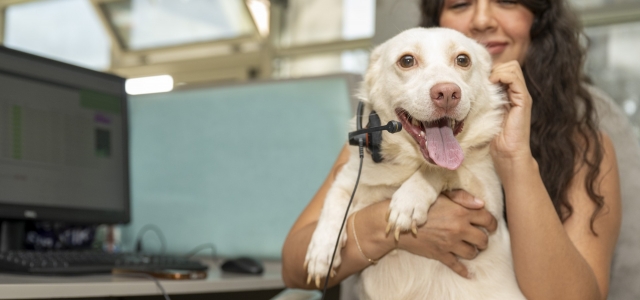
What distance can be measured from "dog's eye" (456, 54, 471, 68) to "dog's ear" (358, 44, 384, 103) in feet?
0.67

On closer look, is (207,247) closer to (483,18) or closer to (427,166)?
(427,166)

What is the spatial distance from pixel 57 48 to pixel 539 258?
16.6 feet

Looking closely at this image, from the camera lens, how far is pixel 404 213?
1.17 metres

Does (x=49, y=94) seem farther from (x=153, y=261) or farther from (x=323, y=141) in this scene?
(x=323, y=141)

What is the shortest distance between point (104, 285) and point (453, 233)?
27.6 inches

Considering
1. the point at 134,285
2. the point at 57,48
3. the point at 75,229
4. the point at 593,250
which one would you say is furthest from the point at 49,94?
the point at 57,48

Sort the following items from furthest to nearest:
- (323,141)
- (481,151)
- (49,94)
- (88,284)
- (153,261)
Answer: (323,141) < (49,94) < (153,261) < (481,151) < (88,284)

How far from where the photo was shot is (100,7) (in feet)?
15.8

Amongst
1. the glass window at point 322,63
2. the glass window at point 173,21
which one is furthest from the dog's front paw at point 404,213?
the glass window at point 173,21

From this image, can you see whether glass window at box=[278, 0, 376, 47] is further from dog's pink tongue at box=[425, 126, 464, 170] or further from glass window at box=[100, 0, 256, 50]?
dog's pink tongue at box=[425, 126, 464, 170]

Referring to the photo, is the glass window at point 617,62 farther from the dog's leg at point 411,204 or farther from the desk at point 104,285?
the desk at point 104,285

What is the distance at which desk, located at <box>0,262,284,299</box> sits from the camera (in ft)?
3.42

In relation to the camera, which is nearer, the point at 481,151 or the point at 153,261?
the point at 481,151

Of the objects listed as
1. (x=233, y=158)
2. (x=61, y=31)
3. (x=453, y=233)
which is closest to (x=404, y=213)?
(x=453, y=233)
